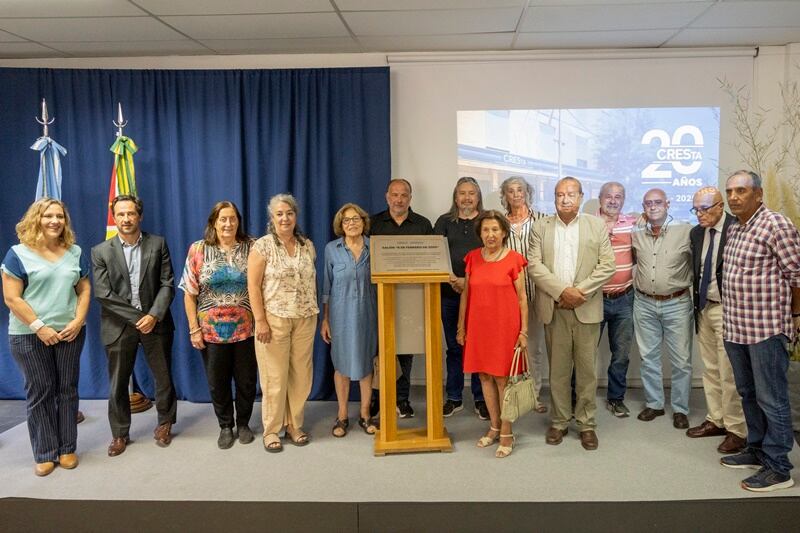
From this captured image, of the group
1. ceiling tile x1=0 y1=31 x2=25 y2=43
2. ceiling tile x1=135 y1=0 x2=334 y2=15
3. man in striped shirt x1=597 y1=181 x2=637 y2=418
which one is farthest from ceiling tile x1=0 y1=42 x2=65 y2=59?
man in striped shirt x1=597 y1=181 x2=637 y2=418

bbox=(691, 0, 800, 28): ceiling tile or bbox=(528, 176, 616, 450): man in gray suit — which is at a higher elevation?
bbox=(691, 0, 800, 28): ceiling tile

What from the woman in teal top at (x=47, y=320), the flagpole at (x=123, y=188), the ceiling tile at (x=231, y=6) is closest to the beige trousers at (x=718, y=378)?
the ceiling tile at (x=231, y=6)

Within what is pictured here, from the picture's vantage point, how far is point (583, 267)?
3441 millimetres

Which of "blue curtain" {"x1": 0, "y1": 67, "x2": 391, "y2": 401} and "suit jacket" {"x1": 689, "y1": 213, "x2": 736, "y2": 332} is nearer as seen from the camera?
"suit jacket" {"x1": 689, "y1": 213, "x2": 736, "y2": 332}

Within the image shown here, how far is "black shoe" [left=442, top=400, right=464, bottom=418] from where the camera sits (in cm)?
410

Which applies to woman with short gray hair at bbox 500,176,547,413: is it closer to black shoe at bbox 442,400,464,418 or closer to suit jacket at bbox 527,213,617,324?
suit jacket at bbox 527,213,617,324

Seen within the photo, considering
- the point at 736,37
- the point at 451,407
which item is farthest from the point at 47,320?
the point at 736,37

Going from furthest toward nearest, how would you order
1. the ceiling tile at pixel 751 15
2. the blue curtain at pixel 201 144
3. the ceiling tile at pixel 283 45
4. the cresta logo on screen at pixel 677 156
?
the cresta logo on screen at pixel 677 156
the blue curtain at pixel 201 144
the ceiling tile at pixel 283 45
the ceiling tile at pixel 751 15

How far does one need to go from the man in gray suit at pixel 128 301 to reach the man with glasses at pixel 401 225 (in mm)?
1450

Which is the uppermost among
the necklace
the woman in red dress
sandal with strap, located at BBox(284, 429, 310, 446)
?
the necklace

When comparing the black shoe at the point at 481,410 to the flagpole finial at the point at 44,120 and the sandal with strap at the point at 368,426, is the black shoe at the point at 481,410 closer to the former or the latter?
the sandal with strap at the point at 368,426

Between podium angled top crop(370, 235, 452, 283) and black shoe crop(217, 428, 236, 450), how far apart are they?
55.4 inches

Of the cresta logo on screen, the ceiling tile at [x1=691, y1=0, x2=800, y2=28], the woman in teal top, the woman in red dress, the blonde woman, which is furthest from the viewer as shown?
the cresta logo on screen

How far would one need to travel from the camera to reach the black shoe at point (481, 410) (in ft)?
13.0
